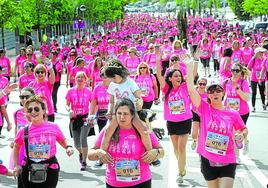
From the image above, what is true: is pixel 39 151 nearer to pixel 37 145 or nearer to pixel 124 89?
Result: pixel 37 145

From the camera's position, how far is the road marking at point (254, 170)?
8.89m

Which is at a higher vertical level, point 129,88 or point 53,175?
point 129,88

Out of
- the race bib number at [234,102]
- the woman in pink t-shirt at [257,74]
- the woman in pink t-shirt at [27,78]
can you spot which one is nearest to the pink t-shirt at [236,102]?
the race bib number at [234,102]

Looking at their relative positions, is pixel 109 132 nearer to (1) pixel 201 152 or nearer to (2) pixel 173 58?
(1) pixel 201 152

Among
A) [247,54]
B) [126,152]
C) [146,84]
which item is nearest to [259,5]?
[247,54]

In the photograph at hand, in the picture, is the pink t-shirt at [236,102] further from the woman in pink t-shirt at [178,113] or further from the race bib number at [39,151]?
the race bib number at [39,151]

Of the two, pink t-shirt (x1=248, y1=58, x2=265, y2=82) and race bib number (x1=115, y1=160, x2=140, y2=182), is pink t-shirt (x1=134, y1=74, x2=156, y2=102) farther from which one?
race bib number (x1=115, y1=160, x2=140, y2=182)

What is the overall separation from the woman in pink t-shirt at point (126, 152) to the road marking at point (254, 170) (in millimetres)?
3671

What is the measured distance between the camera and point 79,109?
10062 millimetres

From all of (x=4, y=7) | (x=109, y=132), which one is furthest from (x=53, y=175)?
(x=4, y=7)

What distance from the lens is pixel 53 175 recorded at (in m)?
6.48

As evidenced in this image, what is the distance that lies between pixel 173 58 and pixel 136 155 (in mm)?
5654

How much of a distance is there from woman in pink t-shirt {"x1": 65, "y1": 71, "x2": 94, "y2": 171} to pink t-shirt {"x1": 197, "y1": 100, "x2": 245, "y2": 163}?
3.58 meters

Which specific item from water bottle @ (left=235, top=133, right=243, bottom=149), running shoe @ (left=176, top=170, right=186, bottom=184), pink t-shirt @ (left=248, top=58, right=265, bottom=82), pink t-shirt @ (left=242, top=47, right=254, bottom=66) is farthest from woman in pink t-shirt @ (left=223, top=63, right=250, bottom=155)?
pink t-shirt @ (left=242, top=47, right=254, bottom=66)
